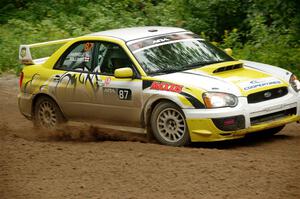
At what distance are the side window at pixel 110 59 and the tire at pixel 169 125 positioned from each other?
930mm

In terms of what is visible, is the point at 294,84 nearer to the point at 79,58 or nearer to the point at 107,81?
the point at 107,81

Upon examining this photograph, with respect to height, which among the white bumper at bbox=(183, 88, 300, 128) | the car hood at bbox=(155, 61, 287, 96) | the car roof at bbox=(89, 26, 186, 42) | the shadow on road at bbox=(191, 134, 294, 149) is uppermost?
the car roof at bbox=(89, 26, 186, 42)

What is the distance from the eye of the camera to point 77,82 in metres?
10.7

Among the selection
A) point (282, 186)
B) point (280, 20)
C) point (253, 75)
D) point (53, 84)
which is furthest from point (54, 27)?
point (282, 186)

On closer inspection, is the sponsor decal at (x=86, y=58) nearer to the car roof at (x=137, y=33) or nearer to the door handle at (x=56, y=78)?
the car roof at (x=137, y=33)

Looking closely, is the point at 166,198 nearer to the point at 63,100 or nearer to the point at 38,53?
the point at 63,100

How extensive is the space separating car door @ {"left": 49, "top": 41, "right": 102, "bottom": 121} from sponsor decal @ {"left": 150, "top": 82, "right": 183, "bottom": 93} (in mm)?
985

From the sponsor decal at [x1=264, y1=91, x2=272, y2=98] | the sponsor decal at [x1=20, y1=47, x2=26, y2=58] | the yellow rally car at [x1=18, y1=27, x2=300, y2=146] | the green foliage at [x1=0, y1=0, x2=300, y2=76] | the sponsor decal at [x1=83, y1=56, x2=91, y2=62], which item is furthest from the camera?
the green foliage at [x1=0, y1=0, x2=300, y2=76]

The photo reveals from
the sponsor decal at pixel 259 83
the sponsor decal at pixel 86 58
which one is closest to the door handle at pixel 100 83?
the sponsor decal at pixel 86 58

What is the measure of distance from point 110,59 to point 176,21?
811cm

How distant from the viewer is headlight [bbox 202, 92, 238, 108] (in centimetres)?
929

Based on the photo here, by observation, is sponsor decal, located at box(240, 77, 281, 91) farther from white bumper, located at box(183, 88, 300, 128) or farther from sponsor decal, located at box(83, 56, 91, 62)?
sponsor decal, located at box(83, 56, 91, 62)

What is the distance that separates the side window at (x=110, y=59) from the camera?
1034cm

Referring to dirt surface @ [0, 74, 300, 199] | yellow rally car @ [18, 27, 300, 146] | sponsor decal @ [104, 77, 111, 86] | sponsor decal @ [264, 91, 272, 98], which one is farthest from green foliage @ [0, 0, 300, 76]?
dirt surface @ [0, 74, 300, 199]
